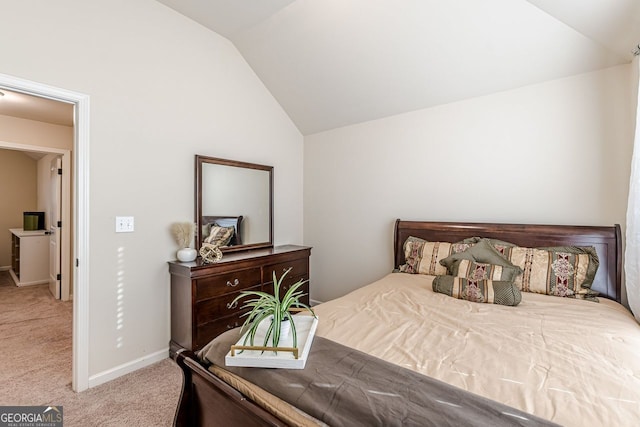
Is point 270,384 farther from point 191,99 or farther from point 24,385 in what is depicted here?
point 191,99

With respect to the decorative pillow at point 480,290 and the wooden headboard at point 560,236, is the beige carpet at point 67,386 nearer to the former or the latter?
the decorative pillow at point 480,290

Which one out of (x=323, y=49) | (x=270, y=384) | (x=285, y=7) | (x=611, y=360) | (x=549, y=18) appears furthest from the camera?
(x=323, y=49)

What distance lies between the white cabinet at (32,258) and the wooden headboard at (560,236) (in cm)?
613

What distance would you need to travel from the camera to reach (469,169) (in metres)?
2.80

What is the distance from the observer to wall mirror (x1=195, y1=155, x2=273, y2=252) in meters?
2.83

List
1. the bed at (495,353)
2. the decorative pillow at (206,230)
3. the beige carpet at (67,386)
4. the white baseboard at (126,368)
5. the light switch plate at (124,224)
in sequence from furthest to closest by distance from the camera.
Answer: the decorative pillow at (206,230), the light switch plate at (124,224), the white baseboard at (126,368), the beige carpet at (67,386), the bed at (495,353)

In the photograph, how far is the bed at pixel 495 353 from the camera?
0.92 meters

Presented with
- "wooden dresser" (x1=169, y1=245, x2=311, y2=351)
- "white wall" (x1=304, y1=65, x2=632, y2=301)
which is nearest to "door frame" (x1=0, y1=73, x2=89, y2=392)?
"wooden dresser" (x1=169, y1=245, x2=311, y2=351)

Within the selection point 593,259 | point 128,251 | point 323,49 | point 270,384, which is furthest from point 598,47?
point 128,251

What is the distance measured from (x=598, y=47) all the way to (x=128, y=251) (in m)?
3.86

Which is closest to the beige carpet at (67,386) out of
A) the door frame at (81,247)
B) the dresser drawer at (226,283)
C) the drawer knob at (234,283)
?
the door frame at (81,247)

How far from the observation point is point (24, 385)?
6.94ft

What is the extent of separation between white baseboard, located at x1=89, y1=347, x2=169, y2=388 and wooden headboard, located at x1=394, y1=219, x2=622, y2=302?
8.69 ft

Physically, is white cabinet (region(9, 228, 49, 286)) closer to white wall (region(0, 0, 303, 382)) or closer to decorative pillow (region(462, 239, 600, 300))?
white wall (region(0, 0, 303, 382))
